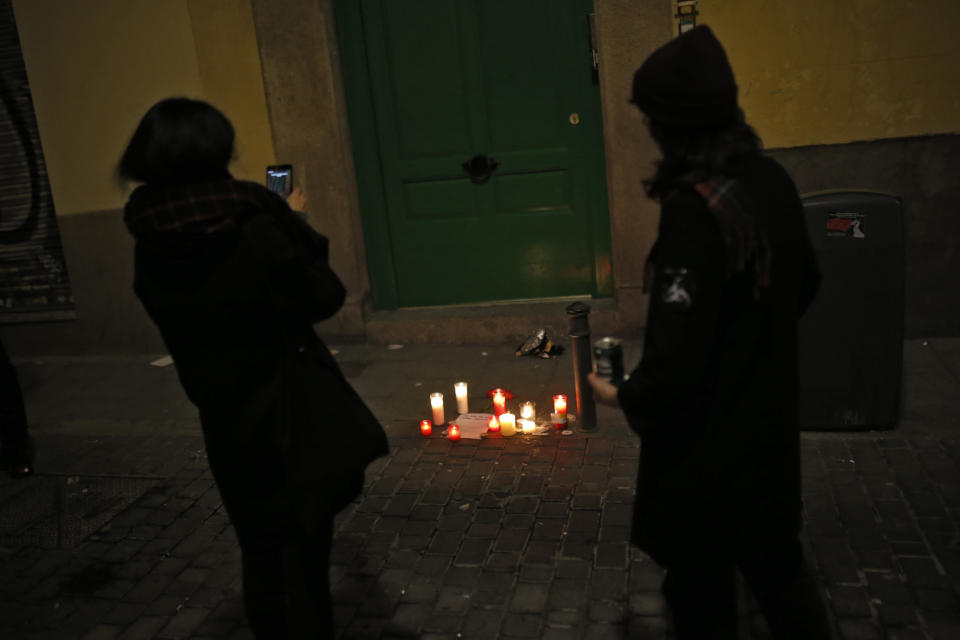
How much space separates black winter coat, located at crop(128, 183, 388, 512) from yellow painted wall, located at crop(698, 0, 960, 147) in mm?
4353

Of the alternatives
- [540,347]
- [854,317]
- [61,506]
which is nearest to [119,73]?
[61,506]

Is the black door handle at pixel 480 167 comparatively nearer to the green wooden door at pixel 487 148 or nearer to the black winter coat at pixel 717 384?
the green wooden door at pixel 487 148

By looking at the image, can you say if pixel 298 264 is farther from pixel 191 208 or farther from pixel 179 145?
pixel 179 145

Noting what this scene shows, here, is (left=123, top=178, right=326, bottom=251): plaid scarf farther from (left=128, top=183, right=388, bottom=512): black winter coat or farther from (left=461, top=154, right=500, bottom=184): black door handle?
(left=461, top=154, right=500, bottom=184): black door handle

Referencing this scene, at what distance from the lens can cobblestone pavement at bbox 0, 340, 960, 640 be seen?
3.66 m

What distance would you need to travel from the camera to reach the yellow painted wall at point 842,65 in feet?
19.7

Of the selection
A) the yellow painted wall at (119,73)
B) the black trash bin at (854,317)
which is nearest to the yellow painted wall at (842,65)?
the black trash bin at (854,317)

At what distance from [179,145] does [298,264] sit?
0.48 meters

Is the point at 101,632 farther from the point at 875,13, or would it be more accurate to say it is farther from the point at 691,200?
the point at 875,13

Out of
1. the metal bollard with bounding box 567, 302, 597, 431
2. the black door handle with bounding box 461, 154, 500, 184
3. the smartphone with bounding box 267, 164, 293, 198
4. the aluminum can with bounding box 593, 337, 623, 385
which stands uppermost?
the smartphone with bounding box 267, 164, 293, 198

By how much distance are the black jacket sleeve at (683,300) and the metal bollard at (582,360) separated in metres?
2.82

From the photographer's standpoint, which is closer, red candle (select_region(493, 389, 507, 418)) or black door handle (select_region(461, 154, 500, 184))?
red candle (select_region(493, 389, 507, 418))

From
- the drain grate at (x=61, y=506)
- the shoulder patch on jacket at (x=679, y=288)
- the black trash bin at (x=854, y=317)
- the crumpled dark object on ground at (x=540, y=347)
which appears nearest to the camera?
the shoulder patch on jacket at (x=679, y=288)

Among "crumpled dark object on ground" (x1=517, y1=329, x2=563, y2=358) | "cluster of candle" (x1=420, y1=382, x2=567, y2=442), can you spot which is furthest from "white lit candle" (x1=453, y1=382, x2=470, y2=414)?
"crumpled dark object on ground" (x1=517, y1=329, x2=563, y2=358)
